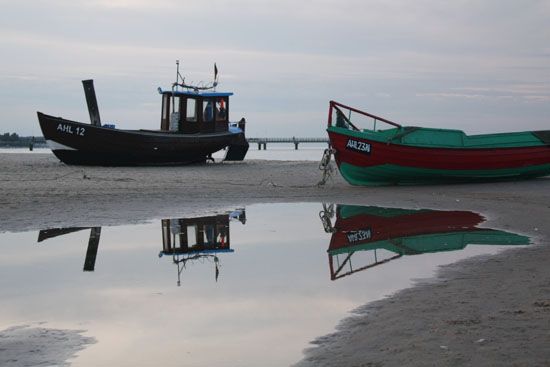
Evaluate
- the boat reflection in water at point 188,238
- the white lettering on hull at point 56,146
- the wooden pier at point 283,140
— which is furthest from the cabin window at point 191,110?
the wooden pier at point 283,140

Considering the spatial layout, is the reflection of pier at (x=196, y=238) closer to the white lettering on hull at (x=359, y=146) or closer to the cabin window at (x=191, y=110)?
the white lettering on hull at (x=359, y=146)

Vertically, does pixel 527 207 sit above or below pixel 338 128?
below

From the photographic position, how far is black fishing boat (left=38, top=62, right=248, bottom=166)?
2764 cm

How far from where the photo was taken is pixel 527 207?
14.2 metres

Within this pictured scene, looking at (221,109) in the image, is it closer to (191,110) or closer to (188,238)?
(191,110)

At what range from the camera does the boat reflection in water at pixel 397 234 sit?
9.02 m

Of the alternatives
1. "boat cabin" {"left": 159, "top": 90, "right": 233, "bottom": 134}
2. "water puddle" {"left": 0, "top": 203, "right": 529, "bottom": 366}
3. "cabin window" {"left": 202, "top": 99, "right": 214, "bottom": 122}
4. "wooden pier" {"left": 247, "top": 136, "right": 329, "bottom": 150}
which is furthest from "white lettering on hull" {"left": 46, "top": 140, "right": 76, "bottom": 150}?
"wooden pier" {"left": 247, "top": 136, "right": 329, "bottom": 150}

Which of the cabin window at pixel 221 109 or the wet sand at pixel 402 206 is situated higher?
the cabin window at pixel 221 109

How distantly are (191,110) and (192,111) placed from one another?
2.5 inches

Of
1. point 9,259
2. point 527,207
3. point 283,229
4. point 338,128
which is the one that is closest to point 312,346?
point 9,259

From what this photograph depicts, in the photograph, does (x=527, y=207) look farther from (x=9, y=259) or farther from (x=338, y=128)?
(x=9, y=259)

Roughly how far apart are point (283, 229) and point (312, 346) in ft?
20.7

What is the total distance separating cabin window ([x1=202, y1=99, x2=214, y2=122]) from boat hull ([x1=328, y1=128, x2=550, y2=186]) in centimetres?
1190

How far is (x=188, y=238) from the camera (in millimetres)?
10242
